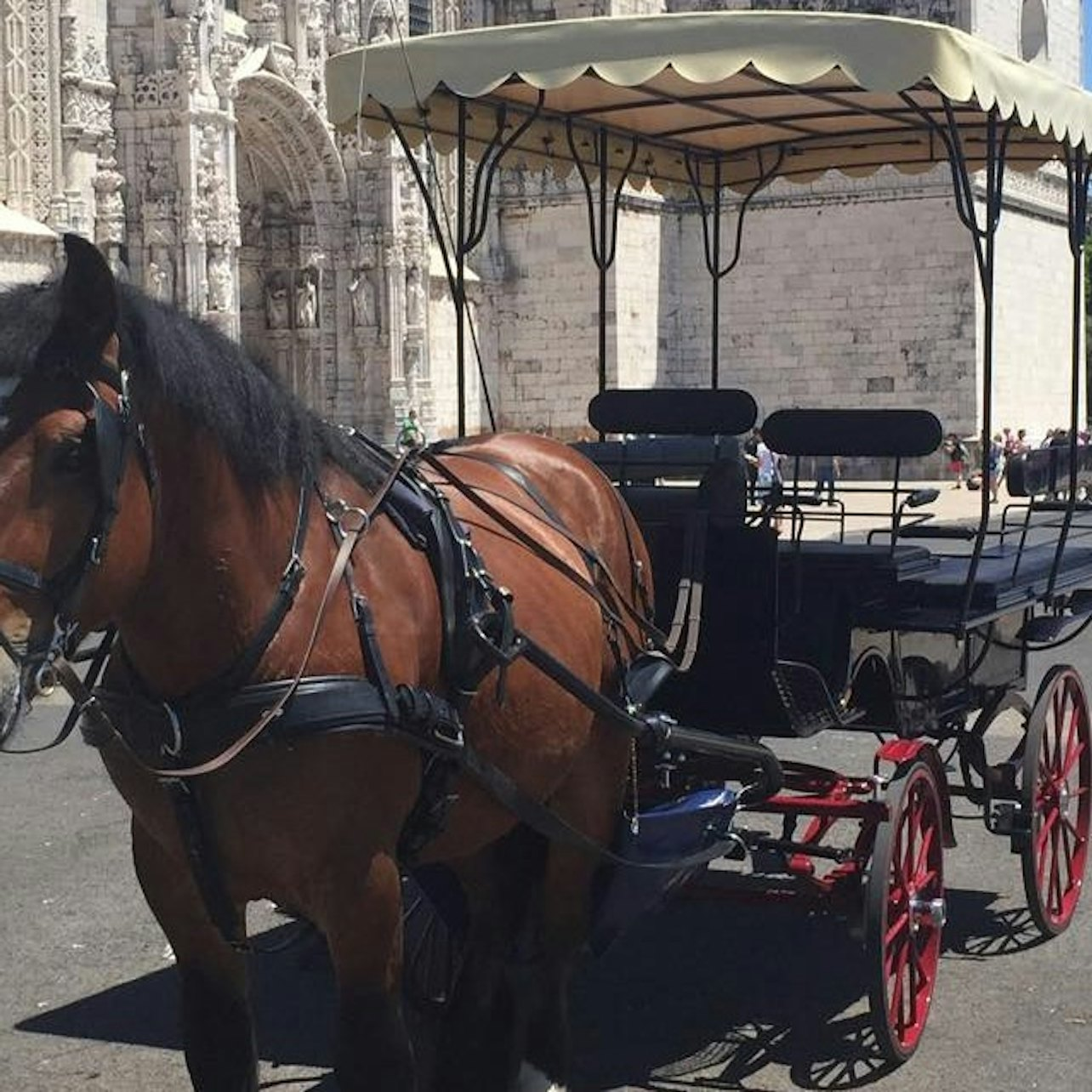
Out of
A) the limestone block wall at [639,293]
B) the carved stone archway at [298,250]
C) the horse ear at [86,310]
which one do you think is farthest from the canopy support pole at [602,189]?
the limestone block wall at [639,293]

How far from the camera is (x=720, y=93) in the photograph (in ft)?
20.6

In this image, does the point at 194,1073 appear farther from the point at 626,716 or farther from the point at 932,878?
the point at 932,878

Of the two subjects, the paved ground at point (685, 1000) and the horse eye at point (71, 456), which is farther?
the paved ground at point (685, 1000)

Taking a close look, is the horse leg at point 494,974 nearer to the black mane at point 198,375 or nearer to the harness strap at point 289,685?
the harness strap at point 289,685

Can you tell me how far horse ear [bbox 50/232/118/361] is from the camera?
278cm

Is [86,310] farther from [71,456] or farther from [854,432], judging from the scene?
[854,432]

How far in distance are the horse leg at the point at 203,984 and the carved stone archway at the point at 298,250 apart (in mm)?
23850

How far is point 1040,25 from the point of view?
34.8 m

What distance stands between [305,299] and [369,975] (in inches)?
963

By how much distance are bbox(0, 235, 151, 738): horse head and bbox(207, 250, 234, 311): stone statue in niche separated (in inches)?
807

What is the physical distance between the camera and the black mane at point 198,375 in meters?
2.82

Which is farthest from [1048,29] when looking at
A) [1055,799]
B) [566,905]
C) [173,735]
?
[173,735]

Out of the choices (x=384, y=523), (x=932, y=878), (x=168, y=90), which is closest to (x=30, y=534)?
(x=384, y=523)

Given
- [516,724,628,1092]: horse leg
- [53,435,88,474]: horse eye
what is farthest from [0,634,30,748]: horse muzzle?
[516,724,628,1092]: horse leg
